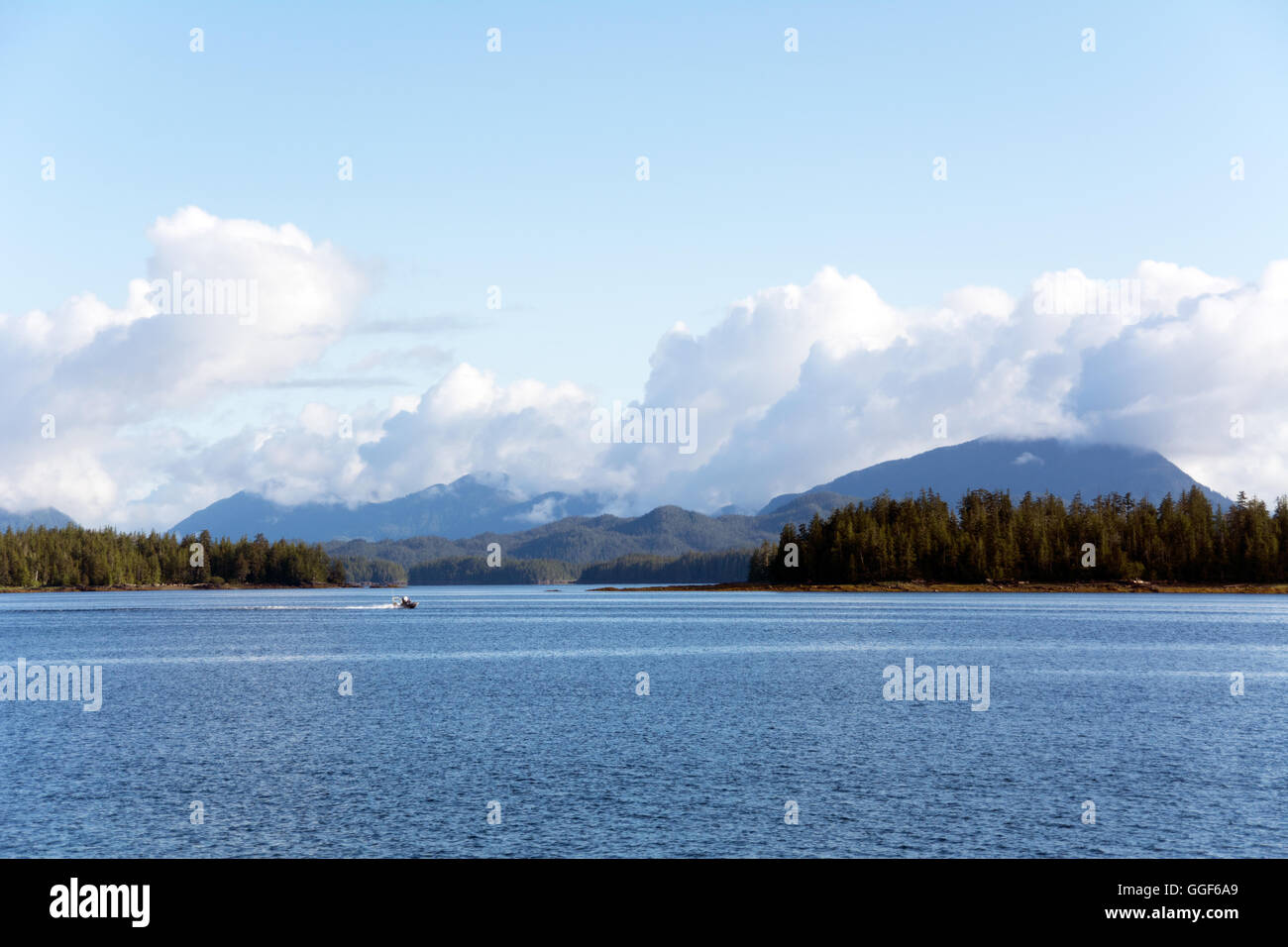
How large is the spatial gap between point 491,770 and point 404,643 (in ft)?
273

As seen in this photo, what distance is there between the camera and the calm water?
37281 mm

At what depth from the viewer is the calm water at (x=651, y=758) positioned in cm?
3728

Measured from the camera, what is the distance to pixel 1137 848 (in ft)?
116

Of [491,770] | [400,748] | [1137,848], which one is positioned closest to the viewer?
[1137,848]

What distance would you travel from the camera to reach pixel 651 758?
50.9m

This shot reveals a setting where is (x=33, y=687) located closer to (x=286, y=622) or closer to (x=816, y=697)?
(x=816, y=697)
